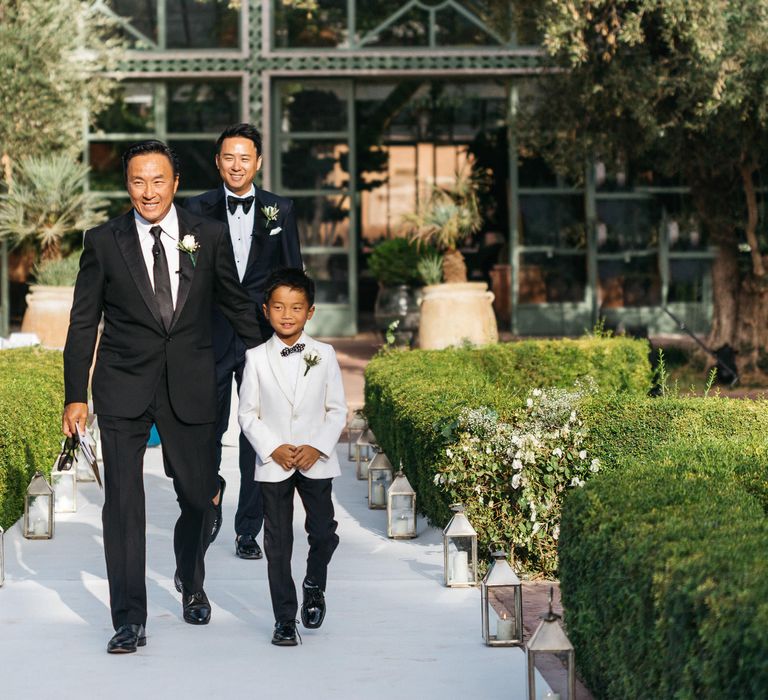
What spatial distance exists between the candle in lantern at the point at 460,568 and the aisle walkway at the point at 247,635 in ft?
0.26

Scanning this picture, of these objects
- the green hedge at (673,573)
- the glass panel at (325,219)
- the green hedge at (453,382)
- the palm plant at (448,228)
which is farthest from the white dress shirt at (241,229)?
the glass panel at (325,219)

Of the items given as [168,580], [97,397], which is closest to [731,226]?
[168,580]

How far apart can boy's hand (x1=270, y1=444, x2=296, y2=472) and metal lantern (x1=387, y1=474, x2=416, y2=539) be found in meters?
2.09

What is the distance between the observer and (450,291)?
661 inches

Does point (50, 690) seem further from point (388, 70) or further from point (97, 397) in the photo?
point (388, 70)

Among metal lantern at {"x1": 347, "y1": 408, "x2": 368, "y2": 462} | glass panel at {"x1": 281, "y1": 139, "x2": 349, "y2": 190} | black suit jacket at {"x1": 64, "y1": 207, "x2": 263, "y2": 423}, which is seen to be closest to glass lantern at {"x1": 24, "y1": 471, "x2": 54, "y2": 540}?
black suit jacket at {"x1": 64, "y1": 207, "x2": 263, "y2": 423}

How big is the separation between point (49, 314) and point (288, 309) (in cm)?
1196

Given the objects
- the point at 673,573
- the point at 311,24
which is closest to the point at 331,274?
the point at 311,24

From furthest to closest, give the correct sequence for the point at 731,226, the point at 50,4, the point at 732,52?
the point at 50,4 < the point at 731,226 < the point at 732,52

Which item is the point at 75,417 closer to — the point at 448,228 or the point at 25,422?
the point at 25,422

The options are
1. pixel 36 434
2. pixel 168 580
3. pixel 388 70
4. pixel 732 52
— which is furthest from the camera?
pixel 388 70

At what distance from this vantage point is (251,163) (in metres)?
6.88

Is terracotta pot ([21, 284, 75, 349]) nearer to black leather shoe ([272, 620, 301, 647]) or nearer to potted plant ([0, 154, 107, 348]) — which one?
potted plant ([0, 154, 107, 348])

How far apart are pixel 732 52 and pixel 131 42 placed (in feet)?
29.7
